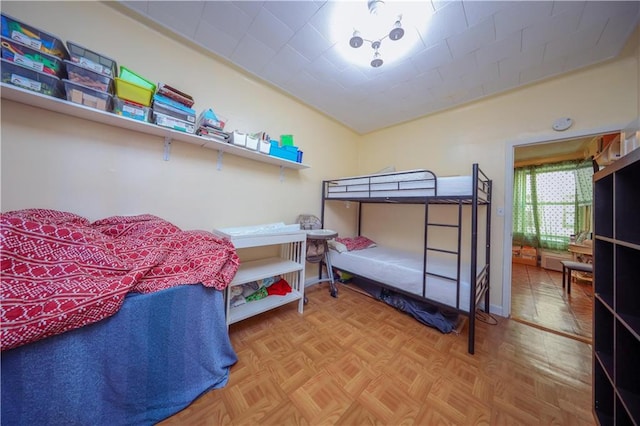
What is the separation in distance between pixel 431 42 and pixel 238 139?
→ 1.83 metres

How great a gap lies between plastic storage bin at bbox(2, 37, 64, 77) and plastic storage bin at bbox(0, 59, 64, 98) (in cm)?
2

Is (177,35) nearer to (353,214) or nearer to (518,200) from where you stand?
(353,214)

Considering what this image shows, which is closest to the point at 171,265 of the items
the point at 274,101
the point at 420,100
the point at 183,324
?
the point at 183,324

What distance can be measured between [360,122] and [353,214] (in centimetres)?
149

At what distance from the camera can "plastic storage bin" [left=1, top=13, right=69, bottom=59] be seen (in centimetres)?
102

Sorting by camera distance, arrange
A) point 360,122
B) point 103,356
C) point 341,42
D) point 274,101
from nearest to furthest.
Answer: point 103,356 < point 341,42 < point 274,101 < point 360,122

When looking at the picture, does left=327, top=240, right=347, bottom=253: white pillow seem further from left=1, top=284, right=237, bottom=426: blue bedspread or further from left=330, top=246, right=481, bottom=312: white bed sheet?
left=1, top=284, right=237, bottom=426: blue bedspread

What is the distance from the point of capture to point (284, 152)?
7.33ft

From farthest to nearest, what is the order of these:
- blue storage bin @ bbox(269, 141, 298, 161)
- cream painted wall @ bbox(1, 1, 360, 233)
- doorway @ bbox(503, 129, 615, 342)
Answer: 1. blue storage bin @ bbox(269, 141, 298, 161)
2. doorway @ bbox(503, 129, 615, 342)
3. cream painted wall @ bbox(1, 1, 360, 233)

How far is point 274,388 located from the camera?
122cm

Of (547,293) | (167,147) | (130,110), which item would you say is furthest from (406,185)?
(547,293)

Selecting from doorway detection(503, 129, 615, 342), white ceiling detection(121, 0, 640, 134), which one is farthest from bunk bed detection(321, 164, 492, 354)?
white ceiling detection(121, 0, 640, 134)

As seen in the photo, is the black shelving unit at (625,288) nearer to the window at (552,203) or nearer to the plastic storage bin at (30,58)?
the plastic storage bin at (30,58)

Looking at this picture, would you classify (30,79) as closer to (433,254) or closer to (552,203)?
(433,254)
